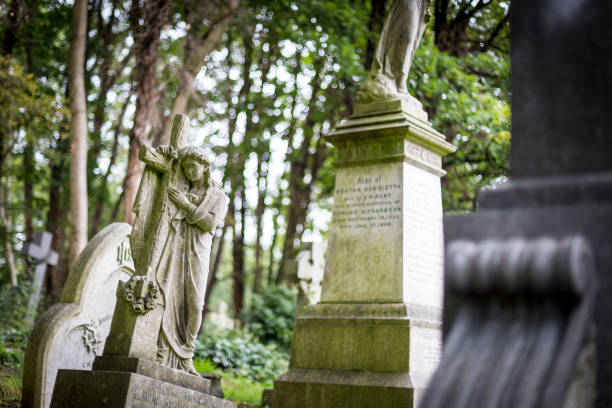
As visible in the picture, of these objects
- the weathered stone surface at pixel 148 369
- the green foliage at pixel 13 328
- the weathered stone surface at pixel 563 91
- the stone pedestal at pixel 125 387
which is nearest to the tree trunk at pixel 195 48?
the green foliage at pixel 13 328

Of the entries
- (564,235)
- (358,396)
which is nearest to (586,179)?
(564,235)

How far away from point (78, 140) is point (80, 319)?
5.38m

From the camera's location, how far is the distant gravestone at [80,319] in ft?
25.1

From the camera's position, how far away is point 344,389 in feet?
23.3

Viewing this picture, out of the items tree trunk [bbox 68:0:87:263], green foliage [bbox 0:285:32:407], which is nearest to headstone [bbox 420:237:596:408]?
green foliage [bbox 0:285:32:407]

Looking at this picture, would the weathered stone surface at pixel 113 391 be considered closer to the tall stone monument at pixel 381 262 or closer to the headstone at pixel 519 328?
the tall stone monument at pixel 381 262

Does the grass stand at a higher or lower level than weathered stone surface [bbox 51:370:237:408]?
higher

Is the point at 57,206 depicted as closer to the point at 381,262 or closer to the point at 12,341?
the point at 12,341

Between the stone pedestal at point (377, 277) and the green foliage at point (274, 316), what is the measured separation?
9.61 m

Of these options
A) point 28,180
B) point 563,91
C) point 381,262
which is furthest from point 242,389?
point 28,180

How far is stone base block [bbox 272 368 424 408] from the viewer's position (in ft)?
22.2

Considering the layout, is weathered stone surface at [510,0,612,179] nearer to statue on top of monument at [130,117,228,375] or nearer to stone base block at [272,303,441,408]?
stone base block at [272,303,441,408]

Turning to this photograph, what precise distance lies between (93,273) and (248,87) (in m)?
12.9

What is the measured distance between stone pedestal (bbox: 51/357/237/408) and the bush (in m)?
5.99
